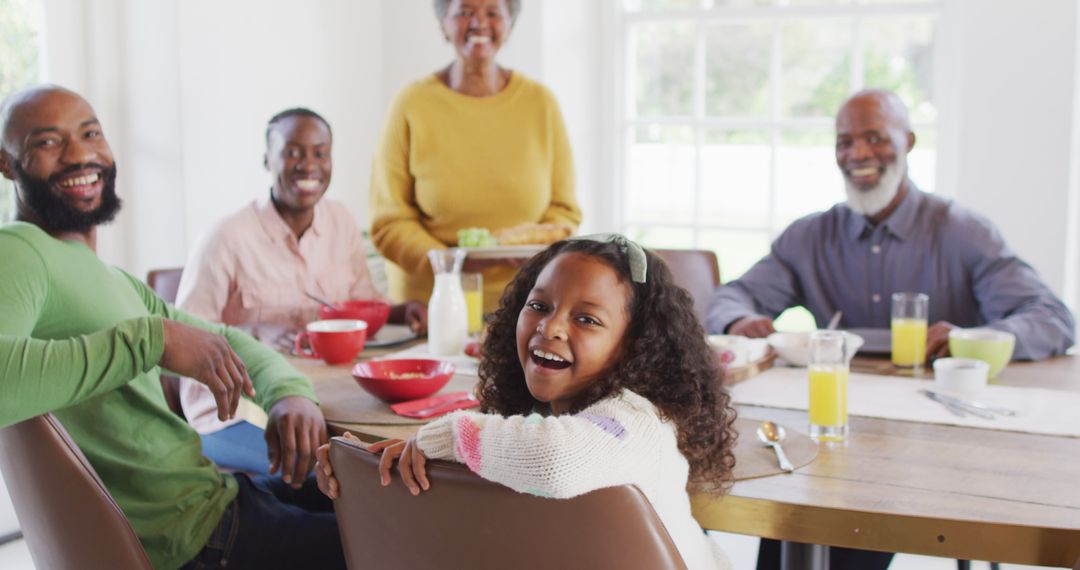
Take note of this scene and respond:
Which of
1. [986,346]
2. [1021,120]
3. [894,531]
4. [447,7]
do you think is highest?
[447,7]

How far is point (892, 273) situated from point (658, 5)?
1923 mm

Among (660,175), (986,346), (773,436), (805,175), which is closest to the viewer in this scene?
(773,436)

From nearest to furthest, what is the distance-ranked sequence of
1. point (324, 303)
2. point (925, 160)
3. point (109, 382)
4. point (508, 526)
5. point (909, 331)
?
point (508, 526)
point (109, 382)
point (909, 331)
point (324, 303)
point (925, 160)

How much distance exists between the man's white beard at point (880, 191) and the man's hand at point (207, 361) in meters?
1.55

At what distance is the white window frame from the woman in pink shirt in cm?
177

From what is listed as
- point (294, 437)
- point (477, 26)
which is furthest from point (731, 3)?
point (294, 437)

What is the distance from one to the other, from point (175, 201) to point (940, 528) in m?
2.74

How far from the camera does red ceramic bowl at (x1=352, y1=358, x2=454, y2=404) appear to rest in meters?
1.80

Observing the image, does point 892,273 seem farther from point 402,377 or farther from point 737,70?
point 737,70

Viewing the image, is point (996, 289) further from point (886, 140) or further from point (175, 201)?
point (175, 201)

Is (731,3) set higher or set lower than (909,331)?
higher

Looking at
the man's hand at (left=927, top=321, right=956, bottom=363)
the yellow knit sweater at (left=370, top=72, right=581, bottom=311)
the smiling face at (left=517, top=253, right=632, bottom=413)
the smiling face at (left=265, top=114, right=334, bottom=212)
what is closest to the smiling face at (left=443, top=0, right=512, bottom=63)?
the yellow knit sweater at (left=370, top=72, right=581, bottom=311)

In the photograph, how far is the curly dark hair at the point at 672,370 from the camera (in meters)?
1.31

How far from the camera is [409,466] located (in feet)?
3.31
